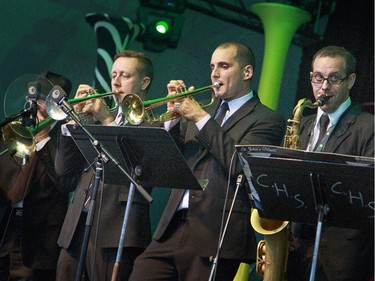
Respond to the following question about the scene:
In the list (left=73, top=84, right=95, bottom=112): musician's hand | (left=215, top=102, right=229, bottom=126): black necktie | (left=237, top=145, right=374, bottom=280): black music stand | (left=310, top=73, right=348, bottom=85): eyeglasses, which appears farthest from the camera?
(left=73, top=84, right=95, bottom=112): musician's hand

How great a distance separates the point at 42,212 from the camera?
6.23 meters

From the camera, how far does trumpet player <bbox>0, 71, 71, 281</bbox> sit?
6.16 metres

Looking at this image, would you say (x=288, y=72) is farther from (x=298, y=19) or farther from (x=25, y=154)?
(x=25, y=154)

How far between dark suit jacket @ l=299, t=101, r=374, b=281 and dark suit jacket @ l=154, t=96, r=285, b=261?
49 cm

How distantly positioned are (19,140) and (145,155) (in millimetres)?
1440

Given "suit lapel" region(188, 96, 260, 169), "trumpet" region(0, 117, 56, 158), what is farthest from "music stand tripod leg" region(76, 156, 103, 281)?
"trumpet" region(0, 117, 56, 158)

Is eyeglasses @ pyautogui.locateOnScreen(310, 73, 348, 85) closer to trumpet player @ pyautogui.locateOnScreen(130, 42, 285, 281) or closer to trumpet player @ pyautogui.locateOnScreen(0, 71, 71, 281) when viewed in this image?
trumpet player @ pyautogui.locateOnScreen(130, 42, 285, 281)

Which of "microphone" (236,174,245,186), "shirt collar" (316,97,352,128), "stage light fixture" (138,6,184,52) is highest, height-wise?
"stage light fixture" (138,6,184,52)

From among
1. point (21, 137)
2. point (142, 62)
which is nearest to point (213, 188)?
point (142, 62)

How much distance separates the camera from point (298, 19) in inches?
265

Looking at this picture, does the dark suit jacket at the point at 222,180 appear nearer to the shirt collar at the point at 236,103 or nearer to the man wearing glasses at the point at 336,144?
the shirt collar at the point at 236,103

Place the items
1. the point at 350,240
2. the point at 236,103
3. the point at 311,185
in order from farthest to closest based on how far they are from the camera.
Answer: the point at 236,103 → the point at 350,240 → the point at 311,185

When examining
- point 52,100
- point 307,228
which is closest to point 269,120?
point 307,228

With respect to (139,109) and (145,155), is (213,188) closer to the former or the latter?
(145,155)
